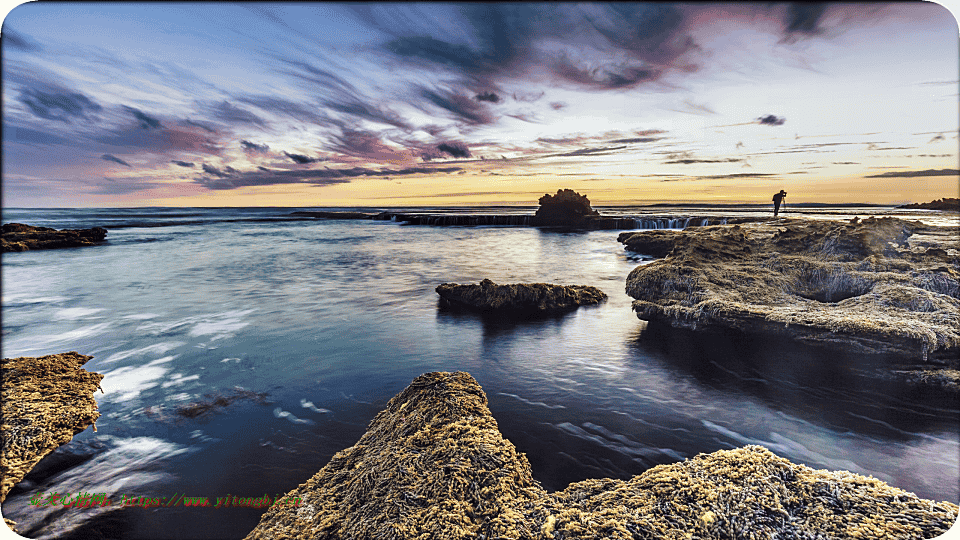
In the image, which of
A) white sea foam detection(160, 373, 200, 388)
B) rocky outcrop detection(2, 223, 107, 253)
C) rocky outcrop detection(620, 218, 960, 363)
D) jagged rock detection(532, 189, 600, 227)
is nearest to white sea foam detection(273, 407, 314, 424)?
white sea foam detection(160, 373, 200, 388)

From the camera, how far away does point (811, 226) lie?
8.24m

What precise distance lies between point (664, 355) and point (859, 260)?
13.2ft

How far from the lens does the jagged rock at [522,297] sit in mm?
9203

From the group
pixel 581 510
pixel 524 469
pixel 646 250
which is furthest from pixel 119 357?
pixel 646 250

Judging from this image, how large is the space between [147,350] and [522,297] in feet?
24.7

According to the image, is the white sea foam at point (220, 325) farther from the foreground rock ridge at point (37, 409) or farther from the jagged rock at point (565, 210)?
the jagged rock at point (565, 210)

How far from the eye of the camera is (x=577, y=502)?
2373 mm

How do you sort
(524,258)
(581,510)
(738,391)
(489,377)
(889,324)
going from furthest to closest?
(524,258) < (489,377) < (738,391) < (889,324) < (581,510)

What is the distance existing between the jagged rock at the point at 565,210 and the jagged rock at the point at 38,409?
42664mm

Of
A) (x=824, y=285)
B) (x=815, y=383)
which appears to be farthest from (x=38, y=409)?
(x=824, y=285)

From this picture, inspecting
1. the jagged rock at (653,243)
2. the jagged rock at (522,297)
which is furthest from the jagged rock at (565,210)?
the jagged rock at (522,297)

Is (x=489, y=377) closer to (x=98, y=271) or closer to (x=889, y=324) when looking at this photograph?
(x=889, y=324)

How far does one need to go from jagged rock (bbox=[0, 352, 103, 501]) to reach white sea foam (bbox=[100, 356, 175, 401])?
0.84 metres

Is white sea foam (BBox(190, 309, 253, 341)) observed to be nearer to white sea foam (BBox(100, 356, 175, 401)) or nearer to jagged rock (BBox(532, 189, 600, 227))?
white sea foam (BBox(100, 356, 175, 401))
